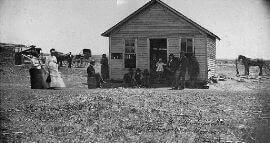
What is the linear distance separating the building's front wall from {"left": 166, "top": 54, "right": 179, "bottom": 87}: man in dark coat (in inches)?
25.5

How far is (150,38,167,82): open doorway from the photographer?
2048 cm

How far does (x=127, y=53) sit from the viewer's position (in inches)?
809

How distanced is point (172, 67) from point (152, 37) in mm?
2237

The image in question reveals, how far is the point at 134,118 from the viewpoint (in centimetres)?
1010

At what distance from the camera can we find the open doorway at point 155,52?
806 inches

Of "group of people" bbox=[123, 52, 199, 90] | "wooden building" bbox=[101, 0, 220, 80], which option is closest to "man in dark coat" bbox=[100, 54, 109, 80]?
"wooden building" bbox=[101, 0, 220, 80]

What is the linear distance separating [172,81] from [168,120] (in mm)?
9809

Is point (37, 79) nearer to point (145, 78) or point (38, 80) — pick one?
point (38, 80)

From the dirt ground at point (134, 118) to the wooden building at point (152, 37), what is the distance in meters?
6.24

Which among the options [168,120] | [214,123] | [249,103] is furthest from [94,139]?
[249,103]

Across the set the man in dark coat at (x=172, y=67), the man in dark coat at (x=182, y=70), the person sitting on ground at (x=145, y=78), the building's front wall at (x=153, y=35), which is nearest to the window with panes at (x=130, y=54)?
the building's front wall at (x=153, y=35)

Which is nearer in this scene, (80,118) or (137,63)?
(80,118)

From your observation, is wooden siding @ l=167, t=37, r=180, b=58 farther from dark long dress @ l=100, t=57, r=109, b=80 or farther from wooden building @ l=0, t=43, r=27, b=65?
wooden building @ l=0, t=43, r=27, b=65

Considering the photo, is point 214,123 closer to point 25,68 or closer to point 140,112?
point 140,112
